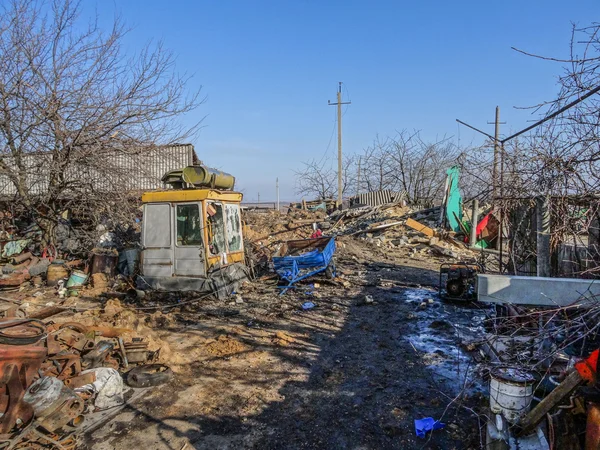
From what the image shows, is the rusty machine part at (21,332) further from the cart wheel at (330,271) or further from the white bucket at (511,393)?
the cart wheel at (330,271)

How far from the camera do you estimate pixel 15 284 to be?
30.4 ft

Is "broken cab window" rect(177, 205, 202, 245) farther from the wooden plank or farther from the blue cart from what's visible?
the wooden plank

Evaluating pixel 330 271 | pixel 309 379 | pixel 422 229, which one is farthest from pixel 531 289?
pixel 422 229

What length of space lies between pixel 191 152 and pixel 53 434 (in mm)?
12207

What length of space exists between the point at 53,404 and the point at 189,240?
4.86 m

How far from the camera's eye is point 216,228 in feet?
27.3

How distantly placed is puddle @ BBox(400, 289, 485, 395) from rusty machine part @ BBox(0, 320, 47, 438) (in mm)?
3970

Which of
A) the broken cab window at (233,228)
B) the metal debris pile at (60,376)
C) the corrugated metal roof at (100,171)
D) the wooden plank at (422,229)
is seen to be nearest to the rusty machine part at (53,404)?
the metal debris pile at (60,376)

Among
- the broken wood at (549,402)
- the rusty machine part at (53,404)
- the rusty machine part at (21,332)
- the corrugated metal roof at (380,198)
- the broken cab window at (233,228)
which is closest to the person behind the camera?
the broken wood at (549,402)

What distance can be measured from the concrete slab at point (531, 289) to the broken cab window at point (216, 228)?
19.0 ft

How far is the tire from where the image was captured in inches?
176

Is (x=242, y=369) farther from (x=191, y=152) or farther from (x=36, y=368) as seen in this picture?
(x=191, y=152)

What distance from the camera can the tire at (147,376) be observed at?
448 cm

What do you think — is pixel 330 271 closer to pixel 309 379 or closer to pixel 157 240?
pixel 157 240
